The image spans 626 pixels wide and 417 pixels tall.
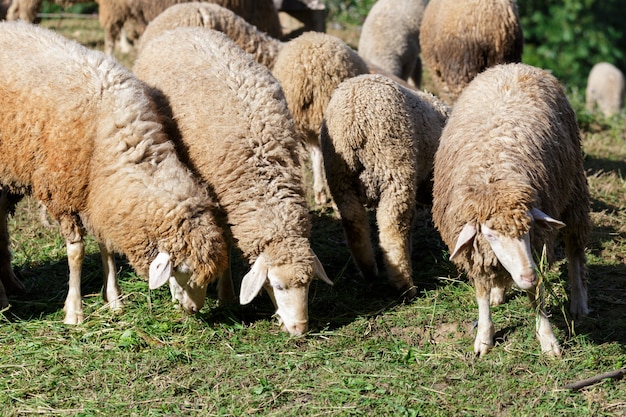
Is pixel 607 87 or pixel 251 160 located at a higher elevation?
pixel 251 160

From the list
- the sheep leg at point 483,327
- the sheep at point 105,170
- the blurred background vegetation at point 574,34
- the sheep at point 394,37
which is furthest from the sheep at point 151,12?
the blurred background vegetation at point 574,34

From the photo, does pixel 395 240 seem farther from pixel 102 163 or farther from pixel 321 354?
pixel 102 163

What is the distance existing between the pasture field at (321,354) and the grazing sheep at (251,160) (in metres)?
0.40

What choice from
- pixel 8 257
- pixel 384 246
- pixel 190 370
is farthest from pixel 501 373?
pixel 8 257

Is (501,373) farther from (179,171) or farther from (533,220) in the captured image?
(179,171)

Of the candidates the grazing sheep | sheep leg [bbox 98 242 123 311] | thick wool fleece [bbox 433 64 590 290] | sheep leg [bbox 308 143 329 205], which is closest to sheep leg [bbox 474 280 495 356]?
thick wool fleece [bbox 433 64 590 290]

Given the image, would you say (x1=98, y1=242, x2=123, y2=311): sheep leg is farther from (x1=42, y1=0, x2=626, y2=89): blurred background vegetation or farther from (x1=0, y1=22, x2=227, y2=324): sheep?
(x1=42, y1=0, x2=626, y2=89): blurred background vegetation

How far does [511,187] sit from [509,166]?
0.65 feet

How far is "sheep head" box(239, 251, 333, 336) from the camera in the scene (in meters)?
5.04

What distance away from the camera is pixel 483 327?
4.87m

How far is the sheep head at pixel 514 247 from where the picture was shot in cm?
430

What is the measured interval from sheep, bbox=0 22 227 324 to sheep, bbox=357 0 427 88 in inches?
182

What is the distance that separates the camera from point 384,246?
5.73 m

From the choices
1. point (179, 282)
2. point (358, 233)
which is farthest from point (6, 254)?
point (358, 233)
